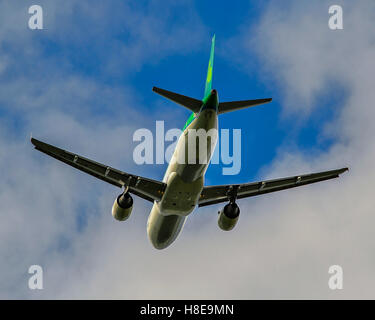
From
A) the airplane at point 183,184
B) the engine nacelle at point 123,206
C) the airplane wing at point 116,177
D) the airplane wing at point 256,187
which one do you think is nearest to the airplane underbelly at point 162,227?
the airplane at point 183,184

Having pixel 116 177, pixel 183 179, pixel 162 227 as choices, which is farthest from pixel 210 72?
pixel 162 227

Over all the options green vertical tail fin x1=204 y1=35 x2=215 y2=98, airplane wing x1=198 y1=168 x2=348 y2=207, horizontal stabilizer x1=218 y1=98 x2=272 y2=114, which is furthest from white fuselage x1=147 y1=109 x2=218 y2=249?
green vertical tail fin x1=204 y1=35 x2=215 y2=98

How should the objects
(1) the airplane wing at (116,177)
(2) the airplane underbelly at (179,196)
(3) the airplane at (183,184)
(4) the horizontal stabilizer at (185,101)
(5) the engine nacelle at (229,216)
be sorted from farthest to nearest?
(5) the engine nacelle at (229,216) → (1) the airplane wing at (116,177) → (2) the airplane underbelly at (179,196) → (3) the airplane at (183,184) → (4) the horizontal stabilizer at (185,101)

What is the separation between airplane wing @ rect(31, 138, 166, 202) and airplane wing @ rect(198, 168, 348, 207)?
3408mm

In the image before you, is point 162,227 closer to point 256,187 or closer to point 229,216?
point 229,216

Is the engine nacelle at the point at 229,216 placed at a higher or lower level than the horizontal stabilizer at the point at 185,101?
lower

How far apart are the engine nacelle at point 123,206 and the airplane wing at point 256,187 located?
5.28m

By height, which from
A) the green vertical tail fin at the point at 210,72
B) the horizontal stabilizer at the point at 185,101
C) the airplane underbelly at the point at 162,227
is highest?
the green vertical tail fin at the point at 210,72

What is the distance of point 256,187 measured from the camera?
125ft

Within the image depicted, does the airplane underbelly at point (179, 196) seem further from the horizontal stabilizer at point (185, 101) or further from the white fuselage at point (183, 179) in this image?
the horizontal stabilizer at point (185, 101)

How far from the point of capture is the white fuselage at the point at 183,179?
31.7 m

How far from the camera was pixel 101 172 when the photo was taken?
37.1 meters

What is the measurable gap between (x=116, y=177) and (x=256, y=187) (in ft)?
30.6
